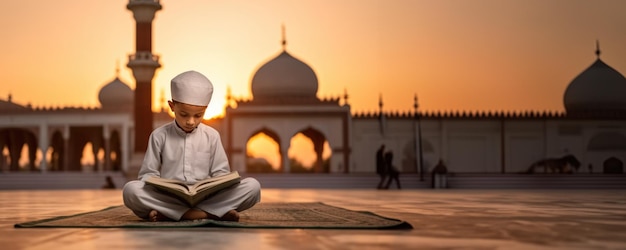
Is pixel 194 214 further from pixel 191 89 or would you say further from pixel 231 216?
pixel 191 89

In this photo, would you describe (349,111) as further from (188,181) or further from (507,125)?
(188,181)

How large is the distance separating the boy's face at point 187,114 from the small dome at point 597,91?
27.7 metres

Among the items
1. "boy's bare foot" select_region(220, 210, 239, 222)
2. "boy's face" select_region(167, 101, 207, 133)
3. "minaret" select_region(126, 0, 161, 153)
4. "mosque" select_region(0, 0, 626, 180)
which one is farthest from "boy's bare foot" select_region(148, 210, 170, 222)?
"mosque" select_region(0, 0, 626, 180)

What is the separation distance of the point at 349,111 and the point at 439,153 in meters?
3.47

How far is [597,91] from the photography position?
105 ft

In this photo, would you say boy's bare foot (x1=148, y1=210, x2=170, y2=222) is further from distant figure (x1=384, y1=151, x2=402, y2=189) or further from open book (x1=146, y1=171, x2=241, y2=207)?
distant figure (x1=384, y1=151, x2=402, y2=189)

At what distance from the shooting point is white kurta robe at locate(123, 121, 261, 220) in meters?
5.33

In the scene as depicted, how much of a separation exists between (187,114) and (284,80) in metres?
24.7

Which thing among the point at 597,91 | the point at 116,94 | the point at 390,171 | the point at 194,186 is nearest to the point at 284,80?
the point at 116,94

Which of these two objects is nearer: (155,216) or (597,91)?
(155,216)

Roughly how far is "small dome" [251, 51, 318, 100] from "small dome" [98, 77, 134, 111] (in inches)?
290

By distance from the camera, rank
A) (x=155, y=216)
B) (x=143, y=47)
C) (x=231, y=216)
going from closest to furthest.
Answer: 1. (x=155, y=216)
2. (x=231, y=216)
3. (x=143, y=47)

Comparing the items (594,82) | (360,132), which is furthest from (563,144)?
(360,132)

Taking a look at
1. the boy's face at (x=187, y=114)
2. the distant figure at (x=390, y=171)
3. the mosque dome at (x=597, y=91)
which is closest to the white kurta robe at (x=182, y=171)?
the boy's face at (x=187, y=114)
